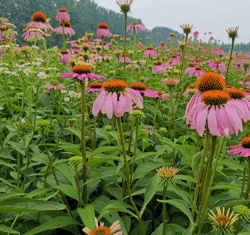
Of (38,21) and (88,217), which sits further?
(38,21)

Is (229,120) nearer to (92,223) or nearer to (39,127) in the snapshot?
(92,223)

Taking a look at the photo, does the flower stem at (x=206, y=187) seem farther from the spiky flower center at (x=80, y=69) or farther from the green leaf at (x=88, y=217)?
the spiky flower center at (x=80, y=69)

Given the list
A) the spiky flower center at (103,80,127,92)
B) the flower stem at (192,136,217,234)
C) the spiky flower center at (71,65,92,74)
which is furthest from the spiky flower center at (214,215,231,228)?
the spiky flower center at (71,65,92,74)

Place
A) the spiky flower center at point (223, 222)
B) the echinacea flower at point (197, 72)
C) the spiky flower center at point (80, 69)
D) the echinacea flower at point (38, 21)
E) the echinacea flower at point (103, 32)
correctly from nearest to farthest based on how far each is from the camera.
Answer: the spiky flower center at point (223, 222), the spiky flower center at point (80, 69), the echinacea flower at point (38, 21), the echinacea flower at point (103, 32), the echinacea flower at point (197, 72)

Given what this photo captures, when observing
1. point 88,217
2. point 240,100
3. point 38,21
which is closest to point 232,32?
point 240,100

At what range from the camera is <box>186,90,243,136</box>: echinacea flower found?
2.15 feet

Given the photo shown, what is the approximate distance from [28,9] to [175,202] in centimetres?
3402

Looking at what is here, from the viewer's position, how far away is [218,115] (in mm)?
677

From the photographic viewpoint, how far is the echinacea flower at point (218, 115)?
66 centimetres

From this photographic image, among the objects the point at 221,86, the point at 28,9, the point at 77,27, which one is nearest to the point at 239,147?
the point at 221,86

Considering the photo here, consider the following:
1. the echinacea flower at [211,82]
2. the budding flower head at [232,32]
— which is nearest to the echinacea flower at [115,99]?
the echinacea flower at [211,82]

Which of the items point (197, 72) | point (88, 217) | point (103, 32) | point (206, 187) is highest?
point (103, 32)

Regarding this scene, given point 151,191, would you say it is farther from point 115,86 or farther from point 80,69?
point 80,69

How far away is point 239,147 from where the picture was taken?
1.12 meters
